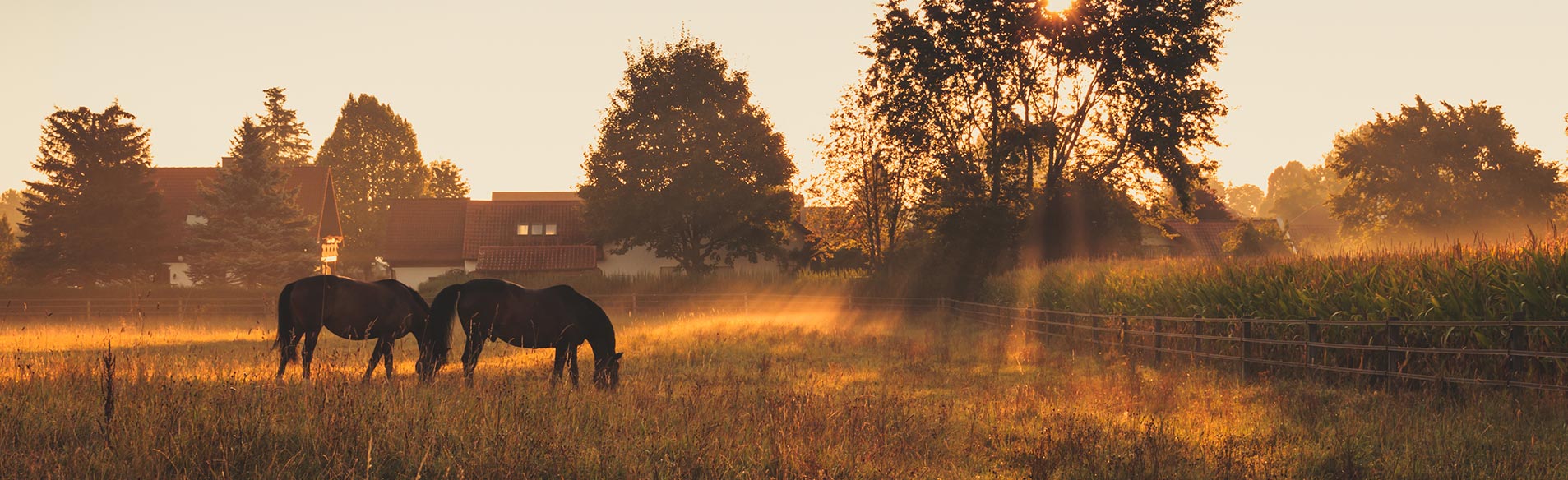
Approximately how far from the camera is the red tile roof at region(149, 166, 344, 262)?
57.7 meters

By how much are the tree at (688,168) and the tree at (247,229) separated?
15.5 m

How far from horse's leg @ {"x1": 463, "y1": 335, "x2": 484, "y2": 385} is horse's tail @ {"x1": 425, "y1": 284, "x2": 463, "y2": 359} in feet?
1.09

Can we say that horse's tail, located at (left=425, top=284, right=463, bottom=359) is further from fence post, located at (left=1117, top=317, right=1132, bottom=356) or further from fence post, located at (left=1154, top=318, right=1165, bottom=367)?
fence post, located at (left=1117, top=317, right=1132, bottom=356)

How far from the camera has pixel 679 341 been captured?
77.9ft

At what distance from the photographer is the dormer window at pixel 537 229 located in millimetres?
64000

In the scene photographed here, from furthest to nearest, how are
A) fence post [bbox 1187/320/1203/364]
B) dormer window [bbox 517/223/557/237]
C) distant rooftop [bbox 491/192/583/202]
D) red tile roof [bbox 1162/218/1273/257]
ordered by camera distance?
distant rooftop [bbox 491/192/583/202], red tile roof [bbox 1162/218/1273/257], dormer window [bbox 517/223/557/237], fence post [bbox 1187/320/1203/364]

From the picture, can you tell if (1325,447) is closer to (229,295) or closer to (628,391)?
(628,391)

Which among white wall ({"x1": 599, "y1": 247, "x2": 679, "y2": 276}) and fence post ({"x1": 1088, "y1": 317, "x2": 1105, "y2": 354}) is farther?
white wall ({"x1": 599, "y1": 247, "x2": 679, "y2": 276})

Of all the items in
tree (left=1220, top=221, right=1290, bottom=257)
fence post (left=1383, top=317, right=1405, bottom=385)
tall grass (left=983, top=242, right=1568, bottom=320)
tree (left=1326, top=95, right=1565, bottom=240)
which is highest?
tree (left=1326, top=95, right=1565, bottom=240)

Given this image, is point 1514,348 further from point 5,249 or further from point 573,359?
point 5,249

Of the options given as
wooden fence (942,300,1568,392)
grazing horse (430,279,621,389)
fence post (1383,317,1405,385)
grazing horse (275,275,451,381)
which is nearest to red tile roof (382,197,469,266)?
wooden fence (942,300,1568,392)

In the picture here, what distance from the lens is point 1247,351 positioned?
55.7 feet

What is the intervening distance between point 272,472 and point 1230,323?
51.2 feet

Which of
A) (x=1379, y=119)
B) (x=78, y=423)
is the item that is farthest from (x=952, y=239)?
(x=1379, y=119)
